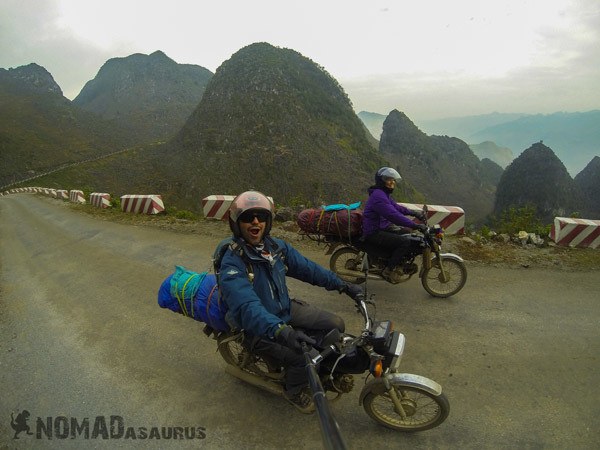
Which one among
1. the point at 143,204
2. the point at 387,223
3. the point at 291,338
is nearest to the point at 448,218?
the point at 387,223

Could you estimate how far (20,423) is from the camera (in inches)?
156

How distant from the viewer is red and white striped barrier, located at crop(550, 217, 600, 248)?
27.3ft

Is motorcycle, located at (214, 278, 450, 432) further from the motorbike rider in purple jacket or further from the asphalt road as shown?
the motorbike rider in purple jacket

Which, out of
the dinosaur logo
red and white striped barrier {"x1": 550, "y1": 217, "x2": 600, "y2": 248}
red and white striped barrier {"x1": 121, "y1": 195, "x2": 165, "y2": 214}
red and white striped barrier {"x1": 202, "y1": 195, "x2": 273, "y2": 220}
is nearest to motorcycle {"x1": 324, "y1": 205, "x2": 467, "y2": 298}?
red and white striped barrier {"x1": 550, "y1": 217, "x2": 600, "y2": 248}

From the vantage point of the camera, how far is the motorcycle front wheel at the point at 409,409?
321 centimetres

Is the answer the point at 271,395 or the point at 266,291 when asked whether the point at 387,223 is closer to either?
the point at 266,291

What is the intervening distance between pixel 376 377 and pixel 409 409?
74 centimetres

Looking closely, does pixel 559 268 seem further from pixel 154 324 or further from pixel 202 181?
pixel 202 181

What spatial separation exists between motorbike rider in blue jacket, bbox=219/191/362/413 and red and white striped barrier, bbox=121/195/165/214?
12419 mm

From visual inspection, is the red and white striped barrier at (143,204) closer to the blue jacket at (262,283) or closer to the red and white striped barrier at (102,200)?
the red and white striped barrier at (102,200)

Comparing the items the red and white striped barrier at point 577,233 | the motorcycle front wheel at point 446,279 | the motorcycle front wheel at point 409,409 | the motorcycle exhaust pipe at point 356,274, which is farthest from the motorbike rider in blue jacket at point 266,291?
the red and white striped barrier at point 577,233

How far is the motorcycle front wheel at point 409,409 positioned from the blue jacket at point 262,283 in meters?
1.23

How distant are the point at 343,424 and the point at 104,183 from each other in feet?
305

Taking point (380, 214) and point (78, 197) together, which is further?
point (78, 197)
